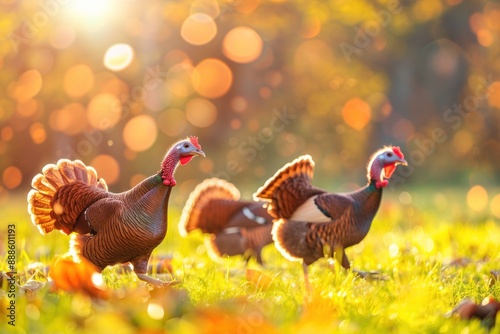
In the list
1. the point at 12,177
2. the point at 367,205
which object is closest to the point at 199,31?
A: the point at 12,177

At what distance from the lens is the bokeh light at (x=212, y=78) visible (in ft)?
61.2

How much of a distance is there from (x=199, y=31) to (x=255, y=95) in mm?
2296

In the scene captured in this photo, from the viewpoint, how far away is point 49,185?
194 inches

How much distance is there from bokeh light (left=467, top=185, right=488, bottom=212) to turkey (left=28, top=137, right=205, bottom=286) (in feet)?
30.2

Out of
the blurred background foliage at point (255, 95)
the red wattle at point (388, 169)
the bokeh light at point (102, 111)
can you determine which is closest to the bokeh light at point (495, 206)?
the blurred background foliage at point (255, 95)

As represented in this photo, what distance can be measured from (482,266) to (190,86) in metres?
13.2

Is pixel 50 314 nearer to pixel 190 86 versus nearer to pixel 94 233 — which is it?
pixel 94 233

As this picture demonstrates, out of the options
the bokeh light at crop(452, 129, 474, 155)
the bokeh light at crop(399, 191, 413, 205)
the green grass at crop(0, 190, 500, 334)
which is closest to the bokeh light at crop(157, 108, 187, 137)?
the bokeh light at crop(399, 191, 413, 205)

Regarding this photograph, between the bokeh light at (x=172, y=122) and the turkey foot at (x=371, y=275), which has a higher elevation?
the bokeh light at (x=172, y=122)

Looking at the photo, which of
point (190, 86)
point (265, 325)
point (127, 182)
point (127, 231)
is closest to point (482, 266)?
point (127, 231)

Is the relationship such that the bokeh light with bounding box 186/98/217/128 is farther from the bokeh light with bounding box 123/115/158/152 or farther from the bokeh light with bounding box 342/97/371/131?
the bokeh light with bounding box 342/97/371/131

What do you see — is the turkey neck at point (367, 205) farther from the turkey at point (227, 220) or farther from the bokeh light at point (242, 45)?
the bokeh light at point (242, 45)

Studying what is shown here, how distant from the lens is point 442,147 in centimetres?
1945

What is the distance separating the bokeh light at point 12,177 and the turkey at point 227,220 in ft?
33.0
